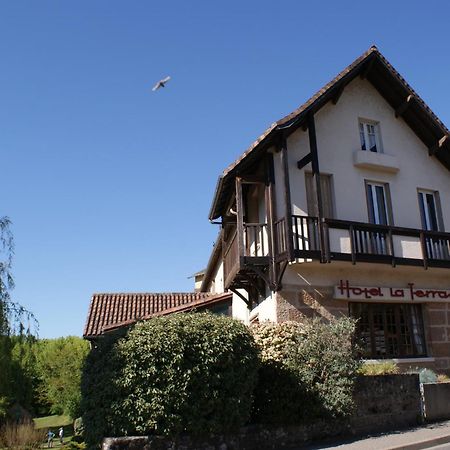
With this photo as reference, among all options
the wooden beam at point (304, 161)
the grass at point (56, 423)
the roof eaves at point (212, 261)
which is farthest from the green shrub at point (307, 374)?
the grass at point (56, 423)

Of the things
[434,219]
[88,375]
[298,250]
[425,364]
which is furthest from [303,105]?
[88,375]

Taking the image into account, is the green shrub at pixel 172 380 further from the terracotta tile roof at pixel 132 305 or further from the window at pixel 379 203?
the terracotta tile roof at pixel 132 305

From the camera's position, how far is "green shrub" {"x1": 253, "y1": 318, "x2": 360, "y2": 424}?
9766 mm

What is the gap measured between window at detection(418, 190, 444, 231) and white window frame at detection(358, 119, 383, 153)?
80.6 inches

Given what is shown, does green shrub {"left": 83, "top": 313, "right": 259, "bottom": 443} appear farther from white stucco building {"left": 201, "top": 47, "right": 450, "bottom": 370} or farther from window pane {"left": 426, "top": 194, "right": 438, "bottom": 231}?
window pane {"left": 426, "top": 194, "right": 438, "bottom": 231}

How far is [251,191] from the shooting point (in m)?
15.9

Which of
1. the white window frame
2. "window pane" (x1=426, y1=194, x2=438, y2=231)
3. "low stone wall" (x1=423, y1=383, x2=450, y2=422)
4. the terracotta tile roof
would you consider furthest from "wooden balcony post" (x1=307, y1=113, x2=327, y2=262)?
the terracotta tile roof

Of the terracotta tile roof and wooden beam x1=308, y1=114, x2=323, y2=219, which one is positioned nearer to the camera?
wooden beam x1=308, y1=114, x2=323, y2=219

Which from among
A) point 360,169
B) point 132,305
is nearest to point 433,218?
point 360,169

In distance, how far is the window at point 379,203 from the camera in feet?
50.2

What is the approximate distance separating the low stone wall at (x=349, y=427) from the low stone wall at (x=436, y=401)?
271mm

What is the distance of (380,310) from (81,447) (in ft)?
30.6

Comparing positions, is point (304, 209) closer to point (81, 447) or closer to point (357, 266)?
point (357, 266)

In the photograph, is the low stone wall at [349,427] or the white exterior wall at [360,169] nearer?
the low stone wall at [349,427]
